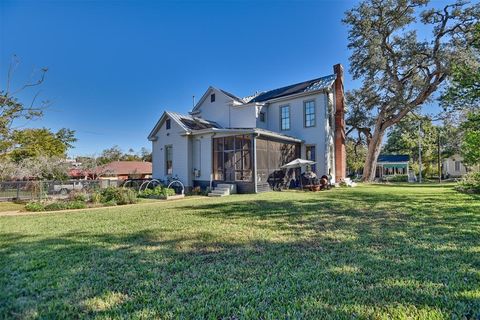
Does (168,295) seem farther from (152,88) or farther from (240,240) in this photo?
(152,88)

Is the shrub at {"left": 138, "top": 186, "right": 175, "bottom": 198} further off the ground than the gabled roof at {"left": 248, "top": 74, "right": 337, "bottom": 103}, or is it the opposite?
the gabled roof at {"left": 248, "top": 74, "right": 337, "bottom": 103}

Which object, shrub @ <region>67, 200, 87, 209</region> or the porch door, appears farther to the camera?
the porch door

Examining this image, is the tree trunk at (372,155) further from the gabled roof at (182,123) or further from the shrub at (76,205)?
the shrub at (76,205)

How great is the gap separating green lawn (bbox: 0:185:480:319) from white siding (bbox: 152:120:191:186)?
10529mm

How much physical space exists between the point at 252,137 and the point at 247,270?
38.1ft

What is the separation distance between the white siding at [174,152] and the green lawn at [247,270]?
10.5 metres

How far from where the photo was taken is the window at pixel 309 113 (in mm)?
18750

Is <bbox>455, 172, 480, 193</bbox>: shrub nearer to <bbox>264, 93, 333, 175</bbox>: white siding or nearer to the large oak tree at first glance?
<bbox>264, 93, 333, 175</bbox>: white siding

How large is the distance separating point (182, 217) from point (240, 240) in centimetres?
305

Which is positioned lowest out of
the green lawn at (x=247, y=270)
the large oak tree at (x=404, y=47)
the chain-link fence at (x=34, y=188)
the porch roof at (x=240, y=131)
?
the green lawn at (x=247, y=270)

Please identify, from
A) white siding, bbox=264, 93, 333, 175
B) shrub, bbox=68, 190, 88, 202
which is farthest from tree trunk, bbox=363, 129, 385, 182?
shrub, bbox=68, 190, 88, 202

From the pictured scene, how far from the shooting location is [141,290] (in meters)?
2.89

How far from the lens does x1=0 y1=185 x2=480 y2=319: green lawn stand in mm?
2492

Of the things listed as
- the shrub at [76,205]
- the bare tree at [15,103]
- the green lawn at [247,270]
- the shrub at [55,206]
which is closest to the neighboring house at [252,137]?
the shrub at [76,205]
